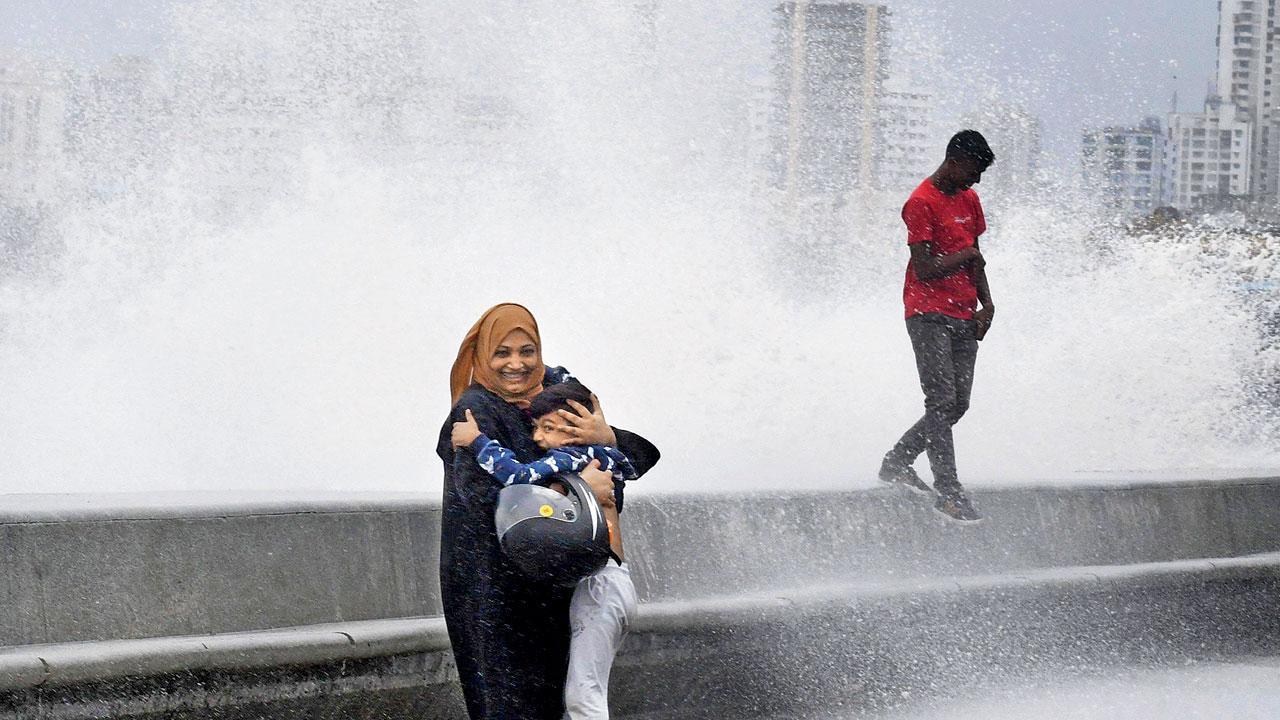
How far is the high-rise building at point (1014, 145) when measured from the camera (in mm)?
16469

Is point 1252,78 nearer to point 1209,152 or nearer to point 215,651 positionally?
point 1209,152

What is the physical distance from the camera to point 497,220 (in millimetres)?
12867

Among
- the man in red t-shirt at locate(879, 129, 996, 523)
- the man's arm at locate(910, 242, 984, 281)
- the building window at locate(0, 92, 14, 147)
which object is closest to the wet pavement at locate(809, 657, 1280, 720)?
the man in red t-shirt at locate(879, 129, 996, 523)

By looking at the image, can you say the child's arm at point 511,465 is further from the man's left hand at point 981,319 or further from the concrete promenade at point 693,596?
the man's left hand at point 981,319

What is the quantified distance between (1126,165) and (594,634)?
42.0 meters

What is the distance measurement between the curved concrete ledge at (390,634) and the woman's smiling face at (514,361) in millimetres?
1105

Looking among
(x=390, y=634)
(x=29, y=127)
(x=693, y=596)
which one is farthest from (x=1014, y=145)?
(x=390, y=634)

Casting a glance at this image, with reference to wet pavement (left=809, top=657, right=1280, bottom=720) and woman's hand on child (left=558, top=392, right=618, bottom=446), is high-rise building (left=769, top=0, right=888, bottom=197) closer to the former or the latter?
wet pavement (left=809, top=657, right=1280, bottom=720)

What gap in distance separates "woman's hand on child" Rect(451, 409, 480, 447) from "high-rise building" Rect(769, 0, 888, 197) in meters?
18.4

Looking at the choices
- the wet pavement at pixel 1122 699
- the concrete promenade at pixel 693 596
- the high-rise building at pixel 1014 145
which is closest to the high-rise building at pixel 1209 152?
the high-rise building at pixel 1014 145

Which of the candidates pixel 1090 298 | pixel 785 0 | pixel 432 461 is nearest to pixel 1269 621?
pixel 432 461

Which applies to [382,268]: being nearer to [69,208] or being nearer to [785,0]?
[69,208]

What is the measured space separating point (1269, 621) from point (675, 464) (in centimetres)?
298

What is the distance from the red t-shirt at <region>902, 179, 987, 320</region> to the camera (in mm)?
7641
